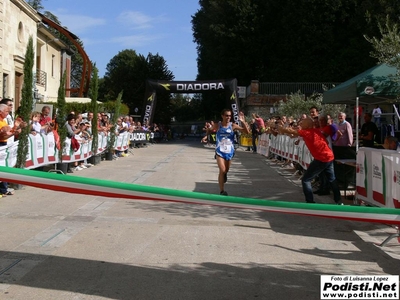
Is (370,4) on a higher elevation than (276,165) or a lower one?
higher

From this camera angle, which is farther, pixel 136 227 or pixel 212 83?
pixel 212 83

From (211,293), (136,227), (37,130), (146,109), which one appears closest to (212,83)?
(146,109)

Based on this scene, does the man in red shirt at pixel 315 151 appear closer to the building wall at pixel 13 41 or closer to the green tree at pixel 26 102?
the green tree at pixel 26 102

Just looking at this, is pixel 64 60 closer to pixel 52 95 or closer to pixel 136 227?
pixel 52 95

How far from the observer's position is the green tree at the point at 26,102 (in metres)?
11.8

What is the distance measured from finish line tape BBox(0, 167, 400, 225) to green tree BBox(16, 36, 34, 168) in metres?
7.14

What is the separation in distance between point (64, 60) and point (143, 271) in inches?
1701

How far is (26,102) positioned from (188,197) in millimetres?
7997

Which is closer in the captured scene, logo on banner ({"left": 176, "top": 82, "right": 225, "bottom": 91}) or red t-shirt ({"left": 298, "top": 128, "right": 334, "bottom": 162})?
red t-shirt ({"left": 298, "top": 128, "right": 334, "bottom": 162})

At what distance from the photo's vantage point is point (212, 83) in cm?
3812

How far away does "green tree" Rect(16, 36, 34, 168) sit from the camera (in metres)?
11.8

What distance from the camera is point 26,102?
1177cm

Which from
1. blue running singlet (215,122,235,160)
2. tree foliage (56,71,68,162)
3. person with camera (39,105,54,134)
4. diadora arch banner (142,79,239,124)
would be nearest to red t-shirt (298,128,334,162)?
blue running singlet (215,122,235,160)

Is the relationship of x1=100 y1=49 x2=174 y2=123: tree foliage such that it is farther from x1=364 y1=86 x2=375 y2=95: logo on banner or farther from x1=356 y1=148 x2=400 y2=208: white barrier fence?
x1=356 y1=148 x2=400 y2=208: white barrier fence
